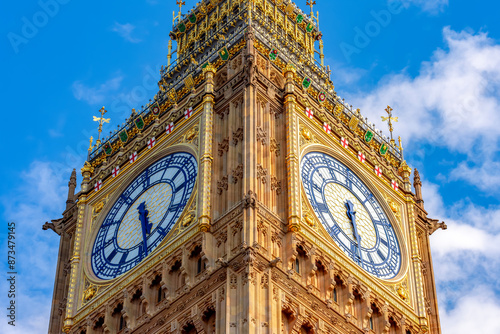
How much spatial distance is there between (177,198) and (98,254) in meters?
3.84

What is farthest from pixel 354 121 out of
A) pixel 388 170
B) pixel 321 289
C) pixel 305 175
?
pixel 321 289

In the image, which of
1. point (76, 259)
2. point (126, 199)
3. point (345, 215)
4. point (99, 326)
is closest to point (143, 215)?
point (126, 199)

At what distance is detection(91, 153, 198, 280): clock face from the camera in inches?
1767

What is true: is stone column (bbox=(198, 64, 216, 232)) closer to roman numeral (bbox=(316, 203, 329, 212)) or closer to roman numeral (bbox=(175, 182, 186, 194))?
roman numeral (bbox=(175, 182, 186, 194))

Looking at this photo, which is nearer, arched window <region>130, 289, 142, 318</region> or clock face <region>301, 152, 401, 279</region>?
arched window <region>130, 289, 142, 318</region>

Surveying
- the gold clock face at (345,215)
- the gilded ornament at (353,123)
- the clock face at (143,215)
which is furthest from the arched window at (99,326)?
the gilded ornament at (353,123)

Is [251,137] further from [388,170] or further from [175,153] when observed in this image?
[388,170]

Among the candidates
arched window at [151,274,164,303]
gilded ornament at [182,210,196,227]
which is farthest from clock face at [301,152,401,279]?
arched window at [151,274,164,303]

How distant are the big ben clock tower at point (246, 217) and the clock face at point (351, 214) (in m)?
0.07

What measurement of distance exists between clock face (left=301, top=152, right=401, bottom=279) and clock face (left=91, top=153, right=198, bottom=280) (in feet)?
13.6

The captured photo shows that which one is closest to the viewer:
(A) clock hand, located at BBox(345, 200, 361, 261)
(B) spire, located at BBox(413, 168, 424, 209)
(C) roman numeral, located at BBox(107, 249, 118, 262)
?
(A) clock hand, located at BBox(345, 200, 361, 261)

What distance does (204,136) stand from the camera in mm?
45750

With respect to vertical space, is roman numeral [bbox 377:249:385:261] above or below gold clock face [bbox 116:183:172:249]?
below

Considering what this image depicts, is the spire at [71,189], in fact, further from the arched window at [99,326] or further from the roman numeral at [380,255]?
the roman numeral at [380,255]
